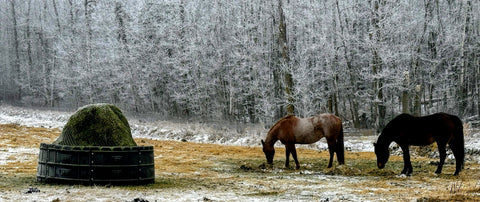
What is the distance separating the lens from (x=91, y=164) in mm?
8594

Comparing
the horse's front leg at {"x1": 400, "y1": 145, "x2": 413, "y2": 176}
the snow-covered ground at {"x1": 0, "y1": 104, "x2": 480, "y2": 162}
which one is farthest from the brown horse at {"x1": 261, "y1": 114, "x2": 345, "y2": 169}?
the snow-covered ground at {"x1": 0, "y1": 104, "x2": 480, "y2": 162}

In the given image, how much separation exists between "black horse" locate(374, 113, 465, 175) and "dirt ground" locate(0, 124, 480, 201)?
474 millimetres

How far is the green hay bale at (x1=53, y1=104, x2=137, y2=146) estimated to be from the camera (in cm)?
953

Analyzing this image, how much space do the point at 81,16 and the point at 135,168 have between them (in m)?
45.4

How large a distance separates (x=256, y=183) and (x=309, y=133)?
12.1 feet

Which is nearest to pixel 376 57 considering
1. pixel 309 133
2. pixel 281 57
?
pixel 281 57

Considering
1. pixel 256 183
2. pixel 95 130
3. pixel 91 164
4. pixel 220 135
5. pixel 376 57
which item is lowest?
pixel 220 135

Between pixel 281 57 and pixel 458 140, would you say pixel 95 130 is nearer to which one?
pixel 458 140

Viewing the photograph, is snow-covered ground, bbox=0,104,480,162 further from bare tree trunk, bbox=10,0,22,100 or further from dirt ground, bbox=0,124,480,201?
bare tree trunk, bbox=10,0,22,100

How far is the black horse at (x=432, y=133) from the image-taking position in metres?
10.2

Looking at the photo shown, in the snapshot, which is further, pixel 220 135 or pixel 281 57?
pixel 281 57

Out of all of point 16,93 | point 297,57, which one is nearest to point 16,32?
point 16,93

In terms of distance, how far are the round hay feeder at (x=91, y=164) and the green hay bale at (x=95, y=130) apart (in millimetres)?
751

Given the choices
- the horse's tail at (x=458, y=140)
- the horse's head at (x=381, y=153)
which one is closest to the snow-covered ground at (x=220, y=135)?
the horse's tail at (x=458, y=140)
